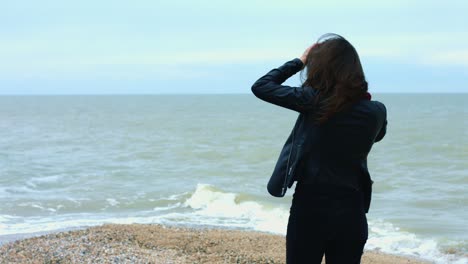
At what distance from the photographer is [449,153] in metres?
28.0

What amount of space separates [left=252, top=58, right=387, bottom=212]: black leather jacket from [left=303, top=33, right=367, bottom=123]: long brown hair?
0.04 m

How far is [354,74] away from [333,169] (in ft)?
1.42

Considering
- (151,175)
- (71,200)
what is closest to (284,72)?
(71,200)

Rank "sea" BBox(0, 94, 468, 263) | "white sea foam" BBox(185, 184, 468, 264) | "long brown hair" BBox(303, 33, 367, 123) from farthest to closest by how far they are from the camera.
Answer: "sea" BBox(0, 94, 468, 263), "white sea foam" BBox(185, 184, 468, 264), "long brown hair" BBox(303, 33, 367, 123)

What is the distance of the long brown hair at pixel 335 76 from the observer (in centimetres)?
256

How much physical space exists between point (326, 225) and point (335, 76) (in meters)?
0.67

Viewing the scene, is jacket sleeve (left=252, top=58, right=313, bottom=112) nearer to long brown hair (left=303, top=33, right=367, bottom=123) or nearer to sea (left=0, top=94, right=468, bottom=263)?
long brown hair (left=303, top=33, right=367, bottom=123)

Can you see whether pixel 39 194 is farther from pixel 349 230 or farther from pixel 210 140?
pixel 210 140

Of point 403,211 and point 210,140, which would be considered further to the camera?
point 210,140

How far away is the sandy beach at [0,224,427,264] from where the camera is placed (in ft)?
24.8

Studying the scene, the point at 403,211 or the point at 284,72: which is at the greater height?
the point at 284,72

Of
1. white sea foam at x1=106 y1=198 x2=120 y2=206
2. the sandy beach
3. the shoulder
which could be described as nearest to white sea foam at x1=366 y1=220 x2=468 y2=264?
the sandy beach

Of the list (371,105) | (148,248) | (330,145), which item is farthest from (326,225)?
(148,248)

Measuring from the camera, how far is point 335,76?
2.59 metres
